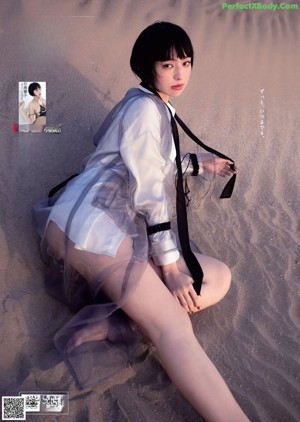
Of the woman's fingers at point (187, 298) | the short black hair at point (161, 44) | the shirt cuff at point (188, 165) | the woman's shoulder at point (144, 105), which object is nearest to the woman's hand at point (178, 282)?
the woman's fingers at point (187, 298)

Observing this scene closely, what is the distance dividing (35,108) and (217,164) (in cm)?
129

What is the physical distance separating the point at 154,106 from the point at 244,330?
3.83 feet

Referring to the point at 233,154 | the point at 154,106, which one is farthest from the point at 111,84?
the point at 154,106

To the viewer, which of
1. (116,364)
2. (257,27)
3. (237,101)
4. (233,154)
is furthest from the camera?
(257,27)

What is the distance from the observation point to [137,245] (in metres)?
2.31

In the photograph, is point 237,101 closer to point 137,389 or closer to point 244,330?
point 244,330

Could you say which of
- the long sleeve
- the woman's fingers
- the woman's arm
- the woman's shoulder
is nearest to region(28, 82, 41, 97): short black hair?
the woman's arm

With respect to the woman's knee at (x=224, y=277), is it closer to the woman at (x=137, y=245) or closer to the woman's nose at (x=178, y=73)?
the woman at (x=137, y=245)

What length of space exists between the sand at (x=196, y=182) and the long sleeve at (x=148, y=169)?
57cm

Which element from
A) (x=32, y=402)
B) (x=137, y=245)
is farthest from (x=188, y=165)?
(x=32, y=402)

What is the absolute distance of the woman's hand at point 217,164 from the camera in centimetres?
299

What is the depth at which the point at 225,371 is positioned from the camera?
252cm

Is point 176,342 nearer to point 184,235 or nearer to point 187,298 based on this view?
point 187,298

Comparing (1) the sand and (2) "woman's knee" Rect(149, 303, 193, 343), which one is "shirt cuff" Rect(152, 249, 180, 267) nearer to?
(2) "woman's knee" Rect(149, 303, 193, 343)
